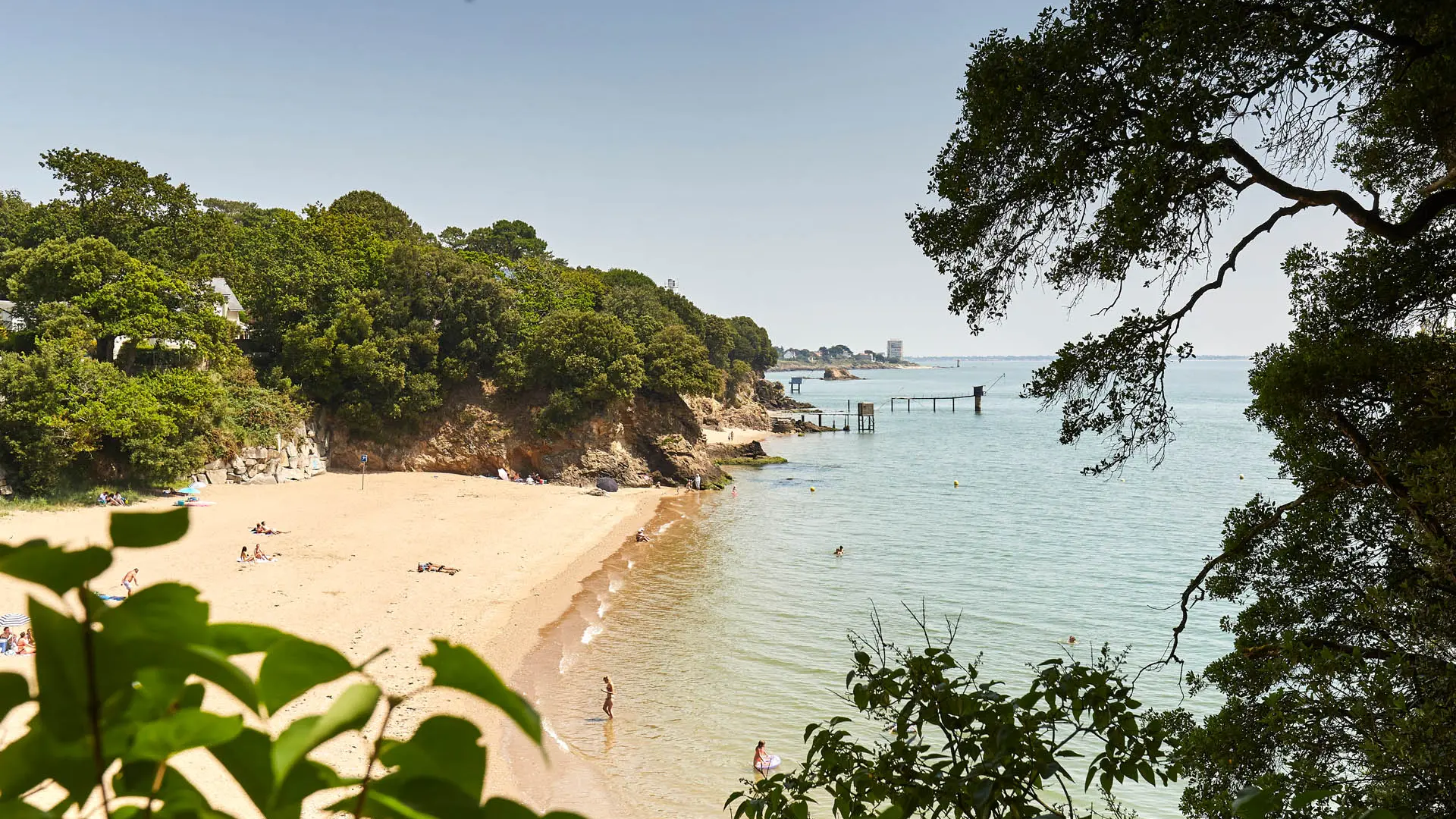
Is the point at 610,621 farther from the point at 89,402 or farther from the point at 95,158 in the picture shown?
the point at 95,158

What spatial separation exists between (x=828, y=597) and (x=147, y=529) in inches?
1144

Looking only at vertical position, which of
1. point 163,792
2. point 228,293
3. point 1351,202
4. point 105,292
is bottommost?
point 163,792

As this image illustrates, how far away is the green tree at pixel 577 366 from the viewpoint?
44.2m

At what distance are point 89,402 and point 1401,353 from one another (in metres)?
36.3

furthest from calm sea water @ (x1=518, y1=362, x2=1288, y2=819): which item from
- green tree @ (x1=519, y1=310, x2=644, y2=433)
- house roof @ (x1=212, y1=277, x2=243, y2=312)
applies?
house roof @ (x1=212, y1=277, x2=243, y2=312)

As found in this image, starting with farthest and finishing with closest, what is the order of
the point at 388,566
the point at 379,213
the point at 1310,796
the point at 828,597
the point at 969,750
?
the point at 379,213, the point at 828,597, the point at 388,566, the point at 969,750, the point at 1310,796

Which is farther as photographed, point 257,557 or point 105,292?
point 105,292

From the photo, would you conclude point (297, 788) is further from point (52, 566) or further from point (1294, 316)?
point (1294, 316)

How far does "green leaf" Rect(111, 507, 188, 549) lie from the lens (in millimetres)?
529

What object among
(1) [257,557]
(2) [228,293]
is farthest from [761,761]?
(2) [228,293]

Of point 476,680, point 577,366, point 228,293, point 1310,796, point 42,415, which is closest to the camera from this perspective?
point 476,680

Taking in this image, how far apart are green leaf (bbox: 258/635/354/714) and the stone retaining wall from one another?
4135cm

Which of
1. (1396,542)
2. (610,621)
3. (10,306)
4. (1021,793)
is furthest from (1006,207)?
(10,306)

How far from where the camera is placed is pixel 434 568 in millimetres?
28250
